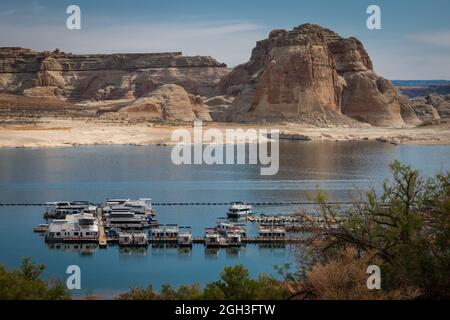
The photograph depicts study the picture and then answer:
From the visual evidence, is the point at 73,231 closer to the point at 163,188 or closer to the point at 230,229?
the point at 230,229

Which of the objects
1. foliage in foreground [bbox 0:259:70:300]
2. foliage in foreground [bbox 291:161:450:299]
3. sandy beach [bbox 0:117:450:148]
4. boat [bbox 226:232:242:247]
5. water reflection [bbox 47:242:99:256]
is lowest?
water reflection [bbox 47:242:99:256]

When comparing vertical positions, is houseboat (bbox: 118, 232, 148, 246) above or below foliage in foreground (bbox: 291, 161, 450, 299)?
below

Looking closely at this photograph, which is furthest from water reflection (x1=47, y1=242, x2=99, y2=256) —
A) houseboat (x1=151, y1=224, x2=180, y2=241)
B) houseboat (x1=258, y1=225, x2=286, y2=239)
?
houseboat (x1=258, y1=225, x2=286, y2=239)

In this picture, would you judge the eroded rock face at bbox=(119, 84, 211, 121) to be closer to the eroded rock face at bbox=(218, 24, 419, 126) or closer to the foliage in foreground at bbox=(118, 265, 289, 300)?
the eroded rock face at bbox=(218, 24, 419, 126)

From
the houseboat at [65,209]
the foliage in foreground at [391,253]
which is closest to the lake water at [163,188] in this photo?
the houseboat at [65,209]

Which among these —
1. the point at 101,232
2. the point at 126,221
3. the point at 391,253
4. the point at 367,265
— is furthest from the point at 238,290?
the point at 126,221

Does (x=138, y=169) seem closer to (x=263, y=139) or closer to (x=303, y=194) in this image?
(x=303, y=194)

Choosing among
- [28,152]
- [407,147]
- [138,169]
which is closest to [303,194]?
[138,169]
